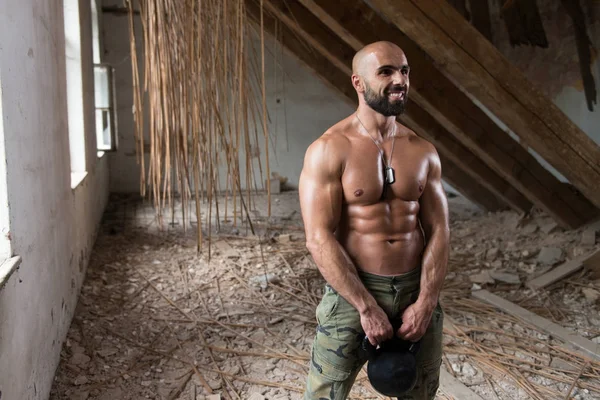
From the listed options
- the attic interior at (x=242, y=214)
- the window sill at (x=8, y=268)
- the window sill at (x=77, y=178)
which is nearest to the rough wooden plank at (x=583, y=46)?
the attic interior at (x=242, y=214)

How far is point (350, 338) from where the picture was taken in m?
1.62

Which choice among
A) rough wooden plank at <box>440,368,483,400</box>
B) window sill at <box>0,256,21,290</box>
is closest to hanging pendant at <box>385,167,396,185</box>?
window sill at <box>0,256,21,290</box>

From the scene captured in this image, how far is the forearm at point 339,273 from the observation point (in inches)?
61.7

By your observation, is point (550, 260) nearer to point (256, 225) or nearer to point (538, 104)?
point (538, 104)

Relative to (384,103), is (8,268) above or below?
below

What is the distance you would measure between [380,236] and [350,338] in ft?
0.99

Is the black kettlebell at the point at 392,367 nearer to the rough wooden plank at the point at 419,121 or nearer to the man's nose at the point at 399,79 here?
the man's nose at the point at 399,79

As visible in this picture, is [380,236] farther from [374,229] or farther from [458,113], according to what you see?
[458,113]

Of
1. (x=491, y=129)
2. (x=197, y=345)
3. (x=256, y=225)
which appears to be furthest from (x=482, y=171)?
(x=197, y=345)

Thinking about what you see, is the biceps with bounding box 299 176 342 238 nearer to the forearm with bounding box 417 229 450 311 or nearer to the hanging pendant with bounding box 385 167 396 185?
the hanging pendant with bounding box 385 167 396 185

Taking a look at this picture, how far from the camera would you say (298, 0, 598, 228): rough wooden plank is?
137 inches

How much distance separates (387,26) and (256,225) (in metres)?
2.44

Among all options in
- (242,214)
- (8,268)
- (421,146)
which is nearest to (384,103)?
(421,146)

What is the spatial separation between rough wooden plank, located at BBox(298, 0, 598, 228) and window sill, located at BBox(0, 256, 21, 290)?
6.96 ft
